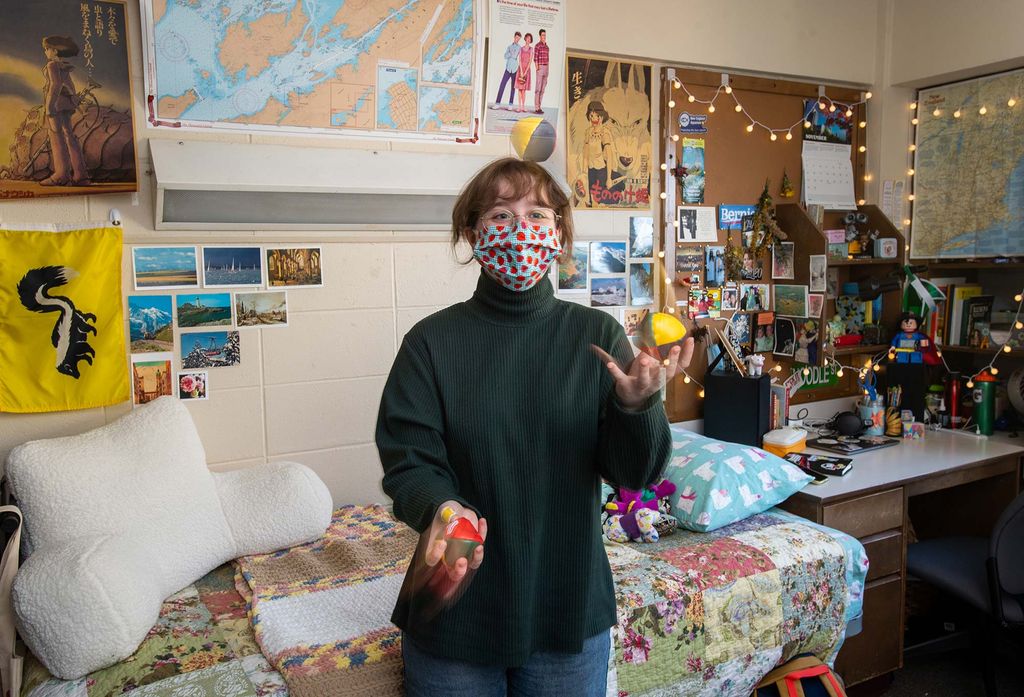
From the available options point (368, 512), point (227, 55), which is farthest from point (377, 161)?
point (368, 512)

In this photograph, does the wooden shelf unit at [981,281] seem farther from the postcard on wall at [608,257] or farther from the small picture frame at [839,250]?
the postcard on wall at [608,257]

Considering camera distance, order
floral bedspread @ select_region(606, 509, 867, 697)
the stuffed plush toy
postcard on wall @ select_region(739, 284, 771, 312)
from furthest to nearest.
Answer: postcard on wall @ select_region(739, 284, 771, 312)
the stuffed plush toy
floral bedspread @ select_region(606, 509, 867, 697)

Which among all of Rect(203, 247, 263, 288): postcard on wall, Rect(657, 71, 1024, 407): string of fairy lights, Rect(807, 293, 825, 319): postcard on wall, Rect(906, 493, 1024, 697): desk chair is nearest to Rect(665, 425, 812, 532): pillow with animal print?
Rect(906, 493, 1024, 697): desk chair

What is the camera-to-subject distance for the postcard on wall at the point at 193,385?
2391 mm

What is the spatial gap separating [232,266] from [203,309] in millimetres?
156

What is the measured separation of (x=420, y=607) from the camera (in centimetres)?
133

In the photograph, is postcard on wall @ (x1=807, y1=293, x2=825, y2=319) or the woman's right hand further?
postcard on wall @ (x1=807, y1=293, x2=825, y2=319)

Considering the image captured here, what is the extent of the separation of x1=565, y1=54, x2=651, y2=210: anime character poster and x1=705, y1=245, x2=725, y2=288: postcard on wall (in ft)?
1.19

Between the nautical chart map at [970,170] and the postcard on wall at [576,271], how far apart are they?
1.71 meters

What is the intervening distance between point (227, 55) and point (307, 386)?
1018mm

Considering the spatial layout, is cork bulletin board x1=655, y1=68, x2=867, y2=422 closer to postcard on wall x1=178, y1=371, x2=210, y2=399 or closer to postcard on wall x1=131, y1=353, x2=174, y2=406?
postcard on wall x1=178, y1=371, x2=210, y2=399

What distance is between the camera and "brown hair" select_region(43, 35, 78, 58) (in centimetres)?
211

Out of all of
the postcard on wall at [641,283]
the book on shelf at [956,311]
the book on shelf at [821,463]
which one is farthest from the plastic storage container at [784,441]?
the book on shelf at [956,311]

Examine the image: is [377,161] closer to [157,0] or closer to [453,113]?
[453,113]
